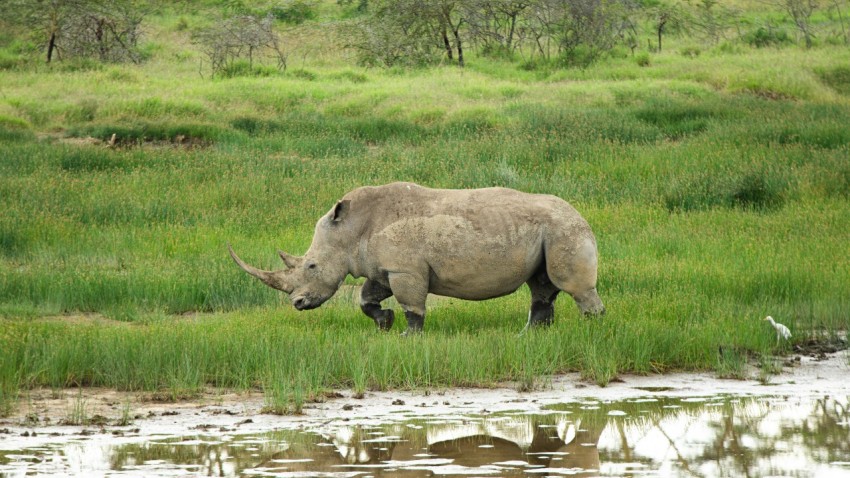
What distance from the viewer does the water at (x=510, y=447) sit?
5.97 meters

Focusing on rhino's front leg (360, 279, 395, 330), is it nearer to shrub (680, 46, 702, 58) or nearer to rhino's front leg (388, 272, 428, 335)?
rhino's front leg (388, 272, 428, 335)

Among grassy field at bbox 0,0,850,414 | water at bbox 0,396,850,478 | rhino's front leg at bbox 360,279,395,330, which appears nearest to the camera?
water at bbox 0,396,850,478

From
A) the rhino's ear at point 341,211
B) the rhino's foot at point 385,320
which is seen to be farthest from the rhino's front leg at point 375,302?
the rhino's ear at point 341,211

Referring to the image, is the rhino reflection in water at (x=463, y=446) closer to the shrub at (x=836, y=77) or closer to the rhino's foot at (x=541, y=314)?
the rhino's foot at (x=541, y=314)

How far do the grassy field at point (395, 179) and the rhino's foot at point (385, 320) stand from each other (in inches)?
9.7

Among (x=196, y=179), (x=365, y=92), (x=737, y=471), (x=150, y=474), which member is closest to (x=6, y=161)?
(x=196, y=179)

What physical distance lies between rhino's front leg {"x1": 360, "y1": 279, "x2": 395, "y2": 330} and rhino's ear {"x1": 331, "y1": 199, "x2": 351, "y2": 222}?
2.00 feet

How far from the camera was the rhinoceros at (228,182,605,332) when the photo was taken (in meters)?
9.43

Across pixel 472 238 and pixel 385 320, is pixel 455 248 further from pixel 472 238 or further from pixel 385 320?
pixel 385 320

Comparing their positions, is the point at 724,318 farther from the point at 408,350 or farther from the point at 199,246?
the point at 199,246

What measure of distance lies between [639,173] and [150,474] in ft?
42.6

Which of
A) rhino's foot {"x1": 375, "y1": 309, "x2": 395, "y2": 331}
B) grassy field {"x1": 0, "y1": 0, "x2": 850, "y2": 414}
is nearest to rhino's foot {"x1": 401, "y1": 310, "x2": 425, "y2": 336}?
rhino's foot {"x1": 375, "y1": 309, "x2": 395, "y2": 331}

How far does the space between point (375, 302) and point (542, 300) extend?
1461 millimetres

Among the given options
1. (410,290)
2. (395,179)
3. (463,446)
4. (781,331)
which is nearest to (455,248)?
(410,290)
